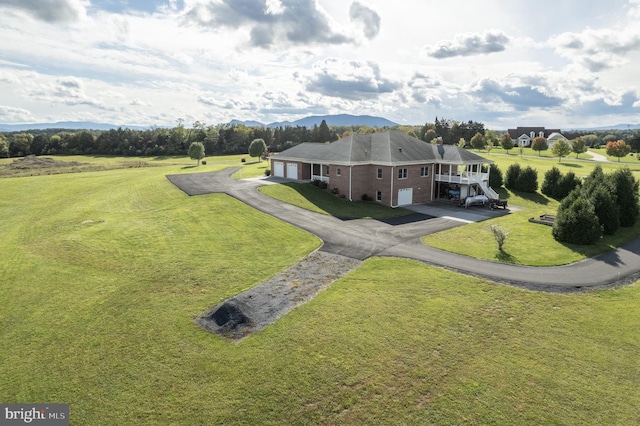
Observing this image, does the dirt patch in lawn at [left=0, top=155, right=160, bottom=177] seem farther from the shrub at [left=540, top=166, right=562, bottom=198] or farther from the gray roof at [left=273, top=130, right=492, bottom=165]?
the shrub at [left=540, top=166, right=562, bottom=198]

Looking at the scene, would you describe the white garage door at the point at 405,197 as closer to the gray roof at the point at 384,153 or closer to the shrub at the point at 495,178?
the gray roof at the point at 384,153

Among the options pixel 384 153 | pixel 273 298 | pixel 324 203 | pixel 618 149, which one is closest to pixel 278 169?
pixel 324 203

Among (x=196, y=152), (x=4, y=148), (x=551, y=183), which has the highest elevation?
(x=4, y=148)

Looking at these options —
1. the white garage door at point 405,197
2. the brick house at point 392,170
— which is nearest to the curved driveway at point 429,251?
the white garage door at point 405,197

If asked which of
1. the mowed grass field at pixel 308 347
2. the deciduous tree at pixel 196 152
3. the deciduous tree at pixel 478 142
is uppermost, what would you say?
the deciduous tree at pixel 478 142

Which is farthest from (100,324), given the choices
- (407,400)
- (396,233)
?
(396,233)

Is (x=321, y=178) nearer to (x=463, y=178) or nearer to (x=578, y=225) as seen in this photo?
(x=463, y=178)
